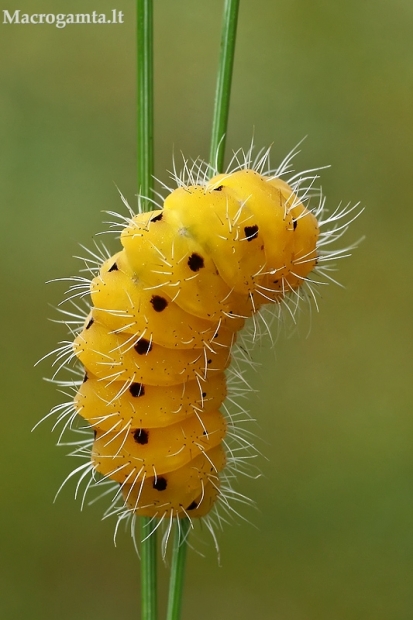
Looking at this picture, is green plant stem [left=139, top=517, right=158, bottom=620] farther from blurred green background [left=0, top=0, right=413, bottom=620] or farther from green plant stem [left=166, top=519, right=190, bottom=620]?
blurred green background [left=0, top=0, right=413, bottom=620]

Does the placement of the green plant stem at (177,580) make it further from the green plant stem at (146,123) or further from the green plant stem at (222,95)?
the green plant stem at (222,95)

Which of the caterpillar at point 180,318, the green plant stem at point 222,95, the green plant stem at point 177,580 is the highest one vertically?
the green plant stem at point 222,95

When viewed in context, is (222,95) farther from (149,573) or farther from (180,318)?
(149,573)

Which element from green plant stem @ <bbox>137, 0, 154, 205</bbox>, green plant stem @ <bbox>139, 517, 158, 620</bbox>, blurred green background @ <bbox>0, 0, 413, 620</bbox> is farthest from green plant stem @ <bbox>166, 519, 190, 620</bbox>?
blurred green background @ <bbox>0, 0, 413, 620</bbox>

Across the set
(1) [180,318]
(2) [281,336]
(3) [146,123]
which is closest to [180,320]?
(1) [180,318]

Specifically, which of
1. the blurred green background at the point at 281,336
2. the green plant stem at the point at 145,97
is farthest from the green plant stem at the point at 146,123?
the blurred green background at the point at 281,336

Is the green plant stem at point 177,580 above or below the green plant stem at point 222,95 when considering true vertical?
below

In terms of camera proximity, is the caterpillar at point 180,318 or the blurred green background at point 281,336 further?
the blurred green background at point 281,336
